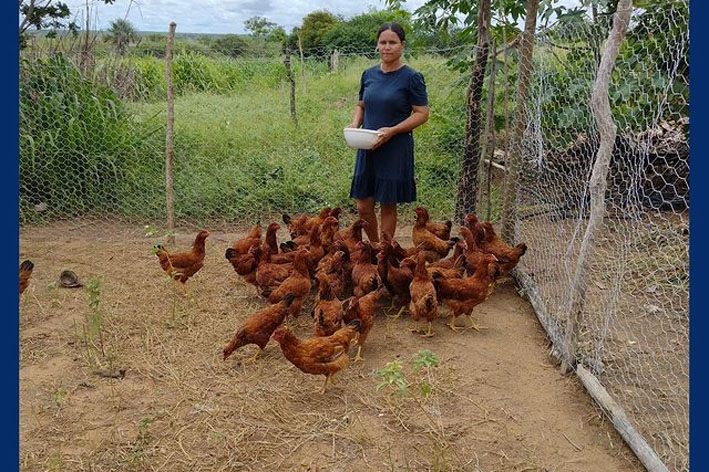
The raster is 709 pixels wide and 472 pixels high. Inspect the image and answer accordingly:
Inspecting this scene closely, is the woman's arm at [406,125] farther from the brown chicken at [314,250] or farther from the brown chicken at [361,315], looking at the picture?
the brown chicken at [361,315]

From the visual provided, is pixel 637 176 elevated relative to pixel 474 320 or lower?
elevated

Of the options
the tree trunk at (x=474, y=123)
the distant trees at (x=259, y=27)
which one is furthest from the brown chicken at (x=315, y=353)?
the distant trees at (x=259, y=27)

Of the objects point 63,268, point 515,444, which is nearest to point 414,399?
point 515,444

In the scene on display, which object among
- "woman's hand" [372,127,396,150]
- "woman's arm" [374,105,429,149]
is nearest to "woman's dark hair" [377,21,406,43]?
"woman's arm" [374,105,429,149]

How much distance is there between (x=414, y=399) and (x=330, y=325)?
71 centimetres

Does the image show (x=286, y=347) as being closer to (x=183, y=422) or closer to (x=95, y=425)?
(x=183, y=422)

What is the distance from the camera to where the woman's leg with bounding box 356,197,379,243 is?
484cm

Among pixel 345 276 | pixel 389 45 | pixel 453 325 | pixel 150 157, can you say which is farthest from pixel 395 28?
pixel 150 157

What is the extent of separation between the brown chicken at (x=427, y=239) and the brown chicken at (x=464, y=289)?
33.1 inches

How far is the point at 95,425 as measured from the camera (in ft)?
9.75

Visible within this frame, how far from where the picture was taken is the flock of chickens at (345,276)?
352 cm

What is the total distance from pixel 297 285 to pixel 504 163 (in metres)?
2.51

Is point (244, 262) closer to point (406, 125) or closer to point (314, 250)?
point (314, 250)

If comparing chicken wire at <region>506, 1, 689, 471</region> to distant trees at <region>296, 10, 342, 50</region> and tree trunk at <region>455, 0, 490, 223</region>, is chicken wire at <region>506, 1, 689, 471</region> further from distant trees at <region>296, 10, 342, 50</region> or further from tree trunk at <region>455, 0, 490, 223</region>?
distant trees at <region>296, 10, 342, 50</region>
